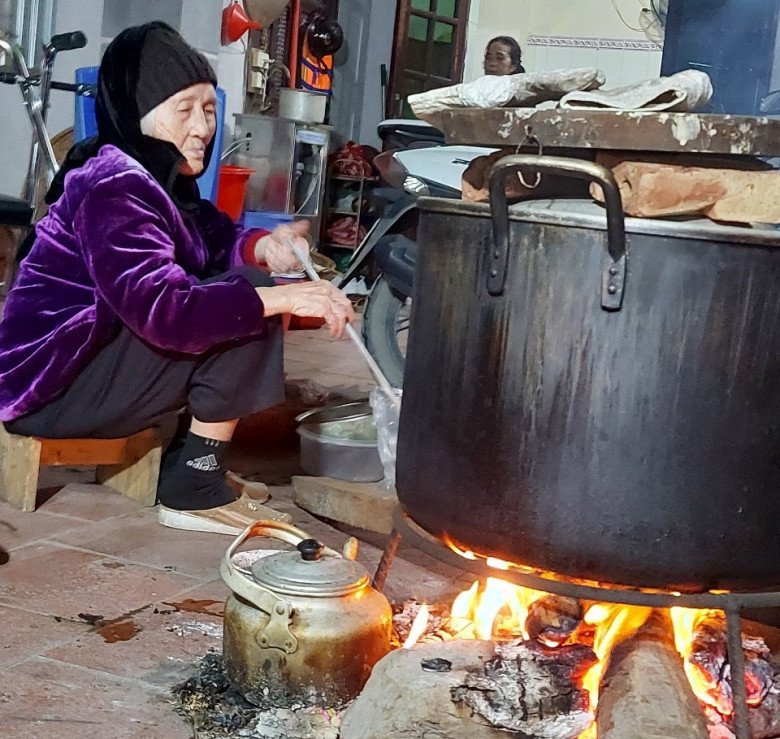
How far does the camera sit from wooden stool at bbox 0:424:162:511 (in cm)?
266

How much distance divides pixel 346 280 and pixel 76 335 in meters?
2.08

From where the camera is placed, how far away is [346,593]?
5.56ft

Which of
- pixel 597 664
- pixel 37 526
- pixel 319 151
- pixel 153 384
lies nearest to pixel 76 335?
pixel 153 384

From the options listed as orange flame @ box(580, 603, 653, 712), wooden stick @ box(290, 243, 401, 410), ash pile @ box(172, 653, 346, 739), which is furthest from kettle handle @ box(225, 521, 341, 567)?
wooden stick @ box(290, 243, 401, 410)

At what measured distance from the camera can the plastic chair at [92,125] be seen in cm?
434

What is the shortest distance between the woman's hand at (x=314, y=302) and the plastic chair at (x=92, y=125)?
1742 millimetres

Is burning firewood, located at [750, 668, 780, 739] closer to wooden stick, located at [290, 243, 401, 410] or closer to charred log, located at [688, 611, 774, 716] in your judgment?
charred log, located at [688, 611, 774, 716]

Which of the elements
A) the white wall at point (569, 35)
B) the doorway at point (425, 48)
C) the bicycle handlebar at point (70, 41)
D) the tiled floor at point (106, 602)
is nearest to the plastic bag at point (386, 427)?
the tiled floor at point (106, 602)

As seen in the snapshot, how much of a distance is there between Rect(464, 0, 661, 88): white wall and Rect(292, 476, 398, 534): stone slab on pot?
8.04 m

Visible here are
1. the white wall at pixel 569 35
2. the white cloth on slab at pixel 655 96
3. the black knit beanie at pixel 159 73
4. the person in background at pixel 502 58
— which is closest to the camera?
the white cloth on slab at pixel 655 96

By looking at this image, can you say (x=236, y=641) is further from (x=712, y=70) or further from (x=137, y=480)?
(x=712, y=70)

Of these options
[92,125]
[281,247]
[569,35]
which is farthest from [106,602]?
[569,35]

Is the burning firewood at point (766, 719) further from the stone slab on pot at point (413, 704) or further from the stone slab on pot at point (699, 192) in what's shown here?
the stone slab on pot at point (699, 192)

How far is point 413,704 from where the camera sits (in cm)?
153
